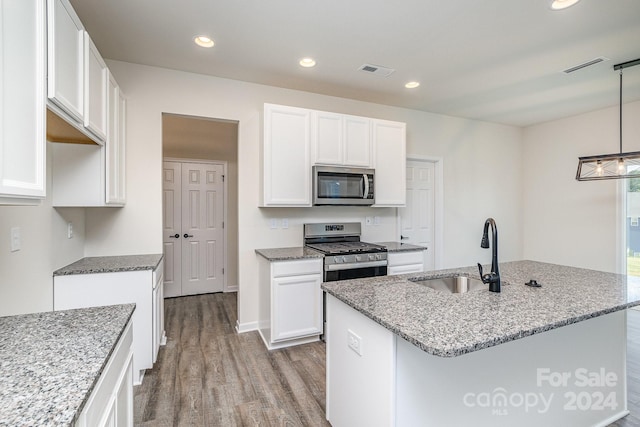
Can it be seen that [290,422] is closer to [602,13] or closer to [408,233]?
[408,233]

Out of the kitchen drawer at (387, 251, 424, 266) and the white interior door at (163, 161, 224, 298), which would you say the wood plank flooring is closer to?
the kitchen drawer at (387, 251, 424, 266)

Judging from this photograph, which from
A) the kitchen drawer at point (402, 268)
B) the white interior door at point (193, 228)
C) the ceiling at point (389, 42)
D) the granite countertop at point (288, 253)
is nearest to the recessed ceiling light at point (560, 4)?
the ceiling at point (389, 42)

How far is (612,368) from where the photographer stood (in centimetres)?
189

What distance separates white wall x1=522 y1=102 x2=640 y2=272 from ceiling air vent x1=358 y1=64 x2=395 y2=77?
3.35 meters

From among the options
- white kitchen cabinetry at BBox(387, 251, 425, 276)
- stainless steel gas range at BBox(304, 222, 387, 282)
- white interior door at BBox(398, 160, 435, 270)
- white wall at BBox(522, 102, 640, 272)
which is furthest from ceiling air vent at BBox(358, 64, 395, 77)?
white wall at BBox(522, 102, 640, 272)

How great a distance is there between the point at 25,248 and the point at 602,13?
157 inches

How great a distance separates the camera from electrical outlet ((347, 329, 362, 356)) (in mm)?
1490

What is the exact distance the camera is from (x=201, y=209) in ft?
15.9

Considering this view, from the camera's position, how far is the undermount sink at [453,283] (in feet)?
6.49

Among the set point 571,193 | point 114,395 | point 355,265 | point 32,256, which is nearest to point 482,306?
point 114,395


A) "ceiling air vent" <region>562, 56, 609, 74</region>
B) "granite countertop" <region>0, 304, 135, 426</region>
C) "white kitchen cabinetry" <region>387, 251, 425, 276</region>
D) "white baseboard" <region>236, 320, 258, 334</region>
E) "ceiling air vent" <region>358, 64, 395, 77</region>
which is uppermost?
"ceiling air vent" <region>358, 64, 395, 77</region>

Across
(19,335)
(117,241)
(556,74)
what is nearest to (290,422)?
(19,335)

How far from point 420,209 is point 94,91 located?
153 inches

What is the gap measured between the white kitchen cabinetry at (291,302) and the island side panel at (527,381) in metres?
1.75
